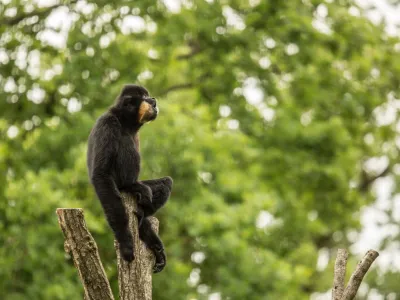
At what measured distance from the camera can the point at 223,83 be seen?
17438mm

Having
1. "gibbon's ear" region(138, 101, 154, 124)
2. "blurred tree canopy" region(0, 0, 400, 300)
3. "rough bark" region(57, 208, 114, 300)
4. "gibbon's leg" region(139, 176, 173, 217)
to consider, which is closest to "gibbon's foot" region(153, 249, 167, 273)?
"gibbon's leg" region(139, 176, 173, 217)

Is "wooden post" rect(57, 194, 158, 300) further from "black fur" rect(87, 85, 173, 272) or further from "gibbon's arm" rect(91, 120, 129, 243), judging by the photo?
"gibbon's arm" rect(91, 120, 129, 243)

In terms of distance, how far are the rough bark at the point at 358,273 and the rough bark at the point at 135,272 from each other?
5.65 ft

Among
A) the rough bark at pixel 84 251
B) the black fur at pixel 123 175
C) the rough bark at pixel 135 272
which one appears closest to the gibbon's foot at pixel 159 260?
the black fur at pixel 123 175

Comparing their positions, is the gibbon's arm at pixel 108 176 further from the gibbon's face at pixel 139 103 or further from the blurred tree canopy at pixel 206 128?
the blurred tree canopy at pixel 206 128

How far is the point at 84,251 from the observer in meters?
5.94

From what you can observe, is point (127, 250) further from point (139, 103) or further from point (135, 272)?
point (139, 103)

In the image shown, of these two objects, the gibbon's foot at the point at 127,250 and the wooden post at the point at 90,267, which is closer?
the wooden post at the point at 90,267

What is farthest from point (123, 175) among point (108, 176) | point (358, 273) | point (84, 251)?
point (358, 273)

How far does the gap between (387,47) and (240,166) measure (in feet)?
16.7

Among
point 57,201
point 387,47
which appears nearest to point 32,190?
point 57,201

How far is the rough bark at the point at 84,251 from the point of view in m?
5.90

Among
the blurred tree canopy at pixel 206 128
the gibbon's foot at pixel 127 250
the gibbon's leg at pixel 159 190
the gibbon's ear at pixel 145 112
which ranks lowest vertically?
the blurred tree canopy at pixel 206 128

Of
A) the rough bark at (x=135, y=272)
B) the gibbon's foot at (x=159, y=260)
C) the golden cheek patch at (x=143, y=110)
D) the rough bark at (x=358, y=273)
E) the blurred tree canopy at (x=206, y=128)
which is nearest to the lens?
the rough bark at (x=358, y=273)
